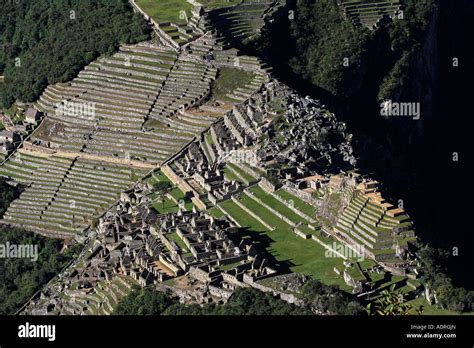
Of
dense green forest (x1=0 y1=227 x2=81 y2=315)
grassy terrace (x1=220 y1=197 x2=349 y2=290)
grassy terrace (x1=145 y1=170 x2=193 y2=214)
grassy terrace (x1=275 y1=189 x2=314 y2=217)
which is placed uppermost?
grassy terrace (x1=275 y1=189 x2=314 y2=217)

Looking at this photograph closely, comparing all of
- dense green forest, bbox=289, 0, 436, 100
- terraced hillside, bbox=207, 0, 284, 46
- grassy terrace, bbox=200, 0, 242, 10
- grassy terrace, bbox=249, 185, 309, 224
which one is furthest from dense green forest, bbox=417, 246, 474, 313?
grassy terrace, bbox=200, 0, 242, 10

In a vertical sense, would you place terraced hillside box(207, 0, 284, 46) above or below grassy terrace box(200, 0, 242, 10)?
below

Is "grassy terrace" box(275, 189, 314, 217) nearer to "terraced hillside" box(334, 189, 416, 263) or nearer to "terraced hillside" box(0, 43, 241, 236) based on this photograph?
"terraced hillside" box(334, 189, 416, 263)

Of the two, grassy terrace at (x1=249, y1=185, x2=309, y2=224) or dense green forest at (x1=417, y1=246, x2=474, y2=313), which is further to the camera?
grassy terrace at (x1=249, y1=185, x2=309, y2=224)

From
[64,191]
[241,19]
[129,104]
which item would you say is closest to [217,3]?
[241,19]

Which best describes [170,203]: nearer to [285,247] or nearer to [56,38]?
[285,247]

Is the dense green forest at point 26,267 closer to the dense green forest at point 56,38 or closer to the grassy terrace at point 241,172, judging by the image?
the grassy terrace at point 241,172
